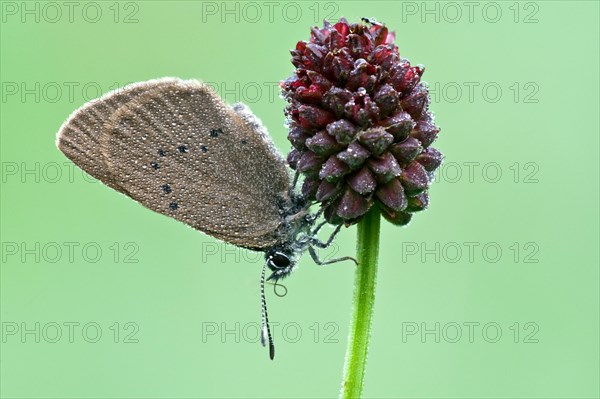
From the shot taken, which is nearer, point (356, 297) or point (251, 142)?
point (356, 297)

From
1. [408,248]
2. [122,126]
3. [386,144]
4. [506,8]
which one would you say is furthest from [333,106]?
[506,8]

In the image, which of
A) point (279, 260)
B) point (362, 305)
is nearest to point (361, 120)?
point (362, 305)

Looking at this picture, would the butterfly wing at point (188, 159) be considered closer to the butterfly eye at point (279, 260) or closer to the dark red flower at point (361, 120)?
the butterfly eye at point (279, 260)

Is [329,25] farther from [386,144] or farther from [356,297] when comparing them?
[356,297]

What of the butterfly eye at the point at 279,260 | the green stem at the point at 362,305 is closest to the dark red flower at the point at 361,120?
the green stem at the point at 362,305

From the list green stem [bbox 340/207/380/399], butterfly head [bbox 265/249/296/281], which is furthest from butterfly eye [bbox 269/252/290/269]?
green stem [bbox 340/207/380/399]

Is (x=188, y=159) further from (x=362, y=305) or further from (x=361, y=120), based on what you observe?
(x=362, y=305)

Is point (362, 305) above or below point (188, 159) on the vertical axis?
below

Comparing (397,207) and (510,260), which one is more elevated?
(510,260)
